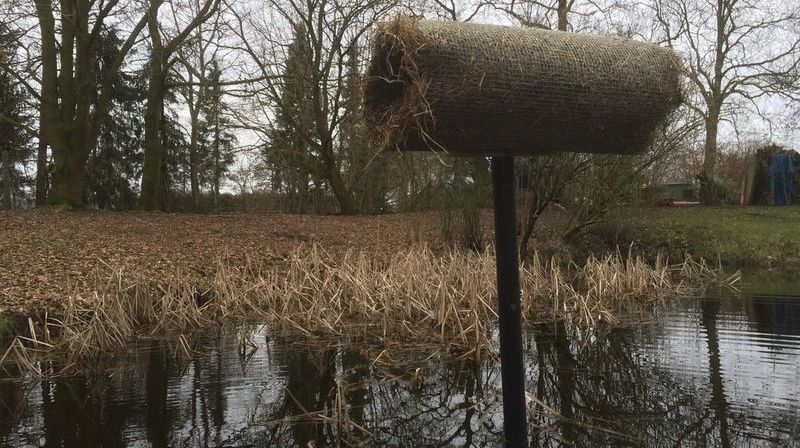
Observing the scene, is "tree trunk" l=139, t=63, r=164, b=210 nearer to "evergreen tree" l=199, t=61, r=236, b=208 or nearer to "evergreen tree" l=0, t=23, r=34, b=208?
"evergreen tree" l=0, t=23, r=34, b=208

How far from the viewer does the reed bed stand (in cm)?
559

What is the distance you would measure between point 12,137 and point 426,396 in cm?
1935

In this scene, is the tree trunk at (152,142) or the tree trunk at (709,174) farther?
the tree trunk at (709,174)

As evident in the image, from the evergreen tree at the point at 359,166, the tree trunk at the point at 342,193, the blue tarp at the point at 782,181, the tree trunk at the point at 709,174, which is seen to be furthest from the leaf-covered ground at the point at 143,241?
the blue tarp at the point at 782,181

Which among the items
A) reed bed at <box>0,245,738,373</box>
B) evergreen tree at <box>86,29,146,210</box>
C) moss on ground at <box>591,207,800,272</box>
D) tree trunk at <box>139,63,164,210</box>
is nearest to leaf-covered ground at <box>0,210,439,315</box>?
reed bed at <box>0,245,738,373</box>

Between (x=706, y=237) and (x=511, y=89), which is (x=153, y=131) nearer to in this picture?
(x=706, y=237)

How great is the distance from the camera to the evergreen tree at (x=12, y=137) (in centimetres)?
1399

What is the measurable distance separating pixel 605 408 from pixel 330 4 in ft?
43.3

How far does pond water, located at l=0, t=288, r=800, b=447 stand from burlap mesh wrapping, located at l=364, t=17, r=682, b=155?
157 cm

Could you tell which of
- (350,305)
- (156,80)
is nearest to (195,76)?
(156,80)

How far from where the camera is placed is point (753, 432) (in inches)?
130

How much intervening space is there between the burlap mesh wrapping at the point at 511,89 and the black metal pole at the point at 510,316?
10.4 inches

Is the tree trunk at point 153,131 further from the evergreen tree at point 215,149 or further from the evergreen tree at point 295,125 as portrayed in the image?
the evergreen tree at point 215,149

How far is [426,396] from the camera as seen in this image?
13.6 feet
